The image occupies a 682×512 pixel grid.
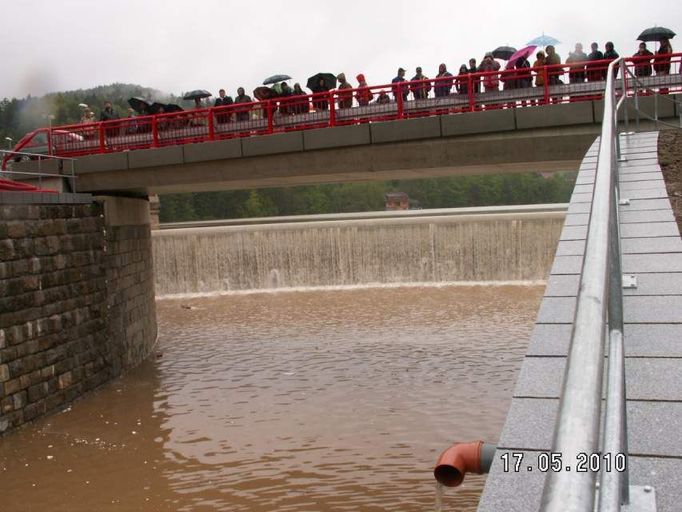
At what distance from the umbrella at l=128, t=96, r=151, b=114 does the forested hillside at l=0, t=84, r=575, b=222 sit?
1525 inches

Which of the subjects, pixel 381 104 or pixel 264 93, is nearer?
pixel 381 104

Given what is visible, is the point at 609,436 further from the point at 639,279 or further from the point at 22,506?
the point at 22,506

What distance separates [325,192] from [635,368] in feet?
205

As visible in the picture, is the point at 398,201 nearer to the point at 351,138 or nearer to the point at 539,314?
the point at 351,138

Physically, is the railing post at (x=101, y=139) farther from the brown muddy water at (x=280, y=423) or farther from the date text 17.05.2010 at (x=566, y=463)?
the date text 17.05.2010 at (x=566, y=463)

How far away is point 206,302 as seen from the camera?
2506 cm

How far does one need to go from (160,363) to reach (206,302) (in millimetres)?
9080

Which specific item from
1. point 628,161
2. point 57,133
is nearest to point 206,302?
point 57,133

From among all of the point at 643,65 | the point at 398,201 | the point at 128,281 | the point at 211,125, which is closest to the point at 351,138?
the point at 211,125

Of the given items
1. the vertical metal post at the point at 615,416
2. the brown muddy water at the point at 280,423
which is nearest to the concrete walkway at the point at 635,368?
the vertical metal post at the point at 615,416

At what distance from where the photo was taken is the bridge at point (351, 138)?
1271cm

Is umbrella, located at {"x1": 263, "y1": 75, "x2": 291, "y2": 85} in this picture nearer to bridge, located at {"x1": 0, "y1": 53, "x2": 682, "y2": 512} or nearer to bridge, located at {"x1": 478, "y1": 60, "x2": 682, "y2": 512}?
bridge, located at {"x1": 0, "y1": 53, "x2": 682, "y2": 512}

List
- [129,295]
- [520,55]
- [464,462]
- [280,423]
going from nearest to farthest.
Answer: [464,462]
[280,423]
[129,295]
[520,55]

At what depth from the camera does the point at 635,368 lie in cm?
326
